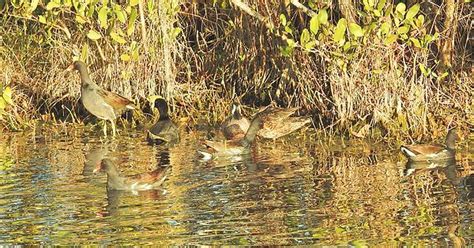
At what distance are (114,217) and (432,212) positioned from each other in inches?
112

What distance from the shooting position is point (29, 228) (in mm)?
10188

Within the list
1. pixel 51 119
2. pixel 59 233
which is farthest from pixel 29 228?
Result: pixel 51 119

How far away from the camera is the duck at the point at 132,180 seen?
1210 centimetres

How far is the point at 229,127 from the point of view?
1597cm

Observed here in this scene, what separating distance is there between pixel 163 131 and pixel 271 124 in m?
1.45

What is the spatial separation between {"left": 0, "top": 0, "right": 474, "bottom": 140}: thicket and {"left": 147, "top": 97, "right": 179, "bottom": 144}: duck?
0.89 metres

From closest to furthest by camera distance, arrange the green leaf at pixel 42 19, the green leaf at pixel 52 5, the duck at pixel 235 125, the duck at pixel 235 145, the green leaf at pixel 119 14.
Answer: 1. the duck at pixel 235 145
2. the green leaf at pixel 119 14
3. the green leaf at pixel 52 5
4. the duck at pixel 235 125
5. the green leaf at pixel 42 19

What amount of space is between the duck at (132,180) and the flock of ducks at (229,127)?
0.01 meters

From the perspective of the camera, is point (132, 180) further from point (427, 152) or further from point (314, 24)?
point (427, 152)

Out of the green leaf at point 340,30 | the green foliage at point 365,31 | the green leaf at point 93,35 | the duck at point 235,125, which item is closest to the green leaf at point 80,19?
the green leaf at point 93,35

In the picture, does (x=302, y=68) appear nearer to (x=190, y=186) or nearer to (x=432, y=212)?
(x=190, y=186)

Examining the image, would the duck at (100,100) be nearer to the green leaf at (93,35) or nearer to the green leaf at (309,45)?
the green leaf at (93,35)

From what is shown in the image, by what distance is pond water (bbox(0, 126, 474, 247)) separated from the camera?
9594 mm

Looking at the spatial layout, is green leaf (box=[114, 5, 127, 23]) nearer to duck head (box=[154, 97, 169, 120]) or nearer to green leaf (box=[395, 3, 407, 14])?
duck head (box=[154, 97, 169, 120])
